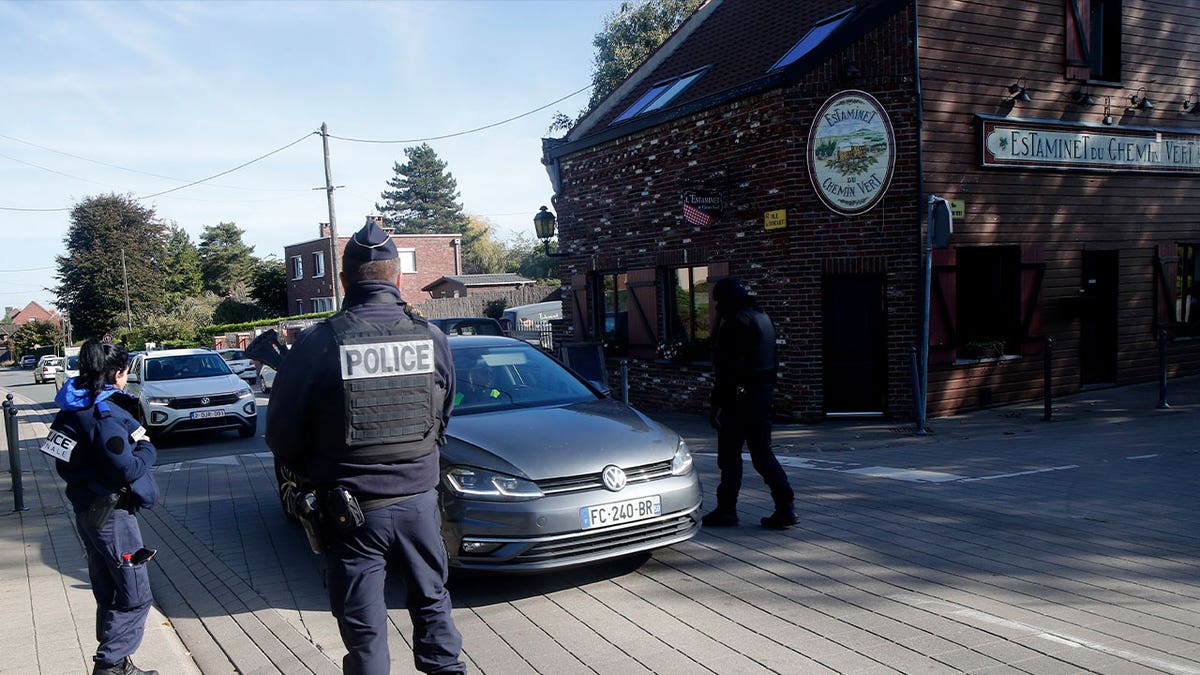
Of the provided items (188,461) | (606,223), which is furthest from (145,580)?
(606,223)

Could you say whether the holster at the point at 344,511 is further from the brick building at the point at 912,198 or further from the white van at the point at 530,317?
the white van at the point at 530,317

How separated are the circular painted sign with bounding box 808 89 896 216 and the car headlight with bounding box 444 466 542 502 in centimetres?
843

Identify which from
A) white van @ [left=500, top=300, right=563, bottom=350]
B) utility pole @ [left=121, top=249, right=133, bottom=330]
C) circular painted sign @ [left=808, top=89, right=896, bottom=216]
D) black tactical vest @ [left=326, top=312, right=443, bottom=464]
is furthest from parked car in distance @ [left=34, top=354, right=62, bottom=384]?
black tactical vest @ [left=326, top=312, right=443, bottom=464]

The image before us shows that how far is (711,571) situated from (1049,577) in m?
1.94

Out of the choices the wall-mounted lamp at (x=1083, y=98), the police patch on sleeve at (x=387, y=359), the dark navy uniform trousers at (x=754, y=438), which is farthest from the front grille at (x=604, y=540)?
the wall-mounted lamp at (x=1083, y=98)

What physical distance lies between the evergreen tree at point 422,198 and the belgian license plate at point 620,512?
81.2m

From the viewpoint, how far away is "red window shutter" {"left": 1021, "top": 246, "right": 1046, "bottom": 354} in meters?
12.8

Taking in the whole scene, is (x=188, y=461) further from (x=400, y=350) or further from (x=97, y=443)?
(x=400, y=350)

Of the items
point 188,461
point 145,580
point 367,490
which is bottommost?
point 188,461

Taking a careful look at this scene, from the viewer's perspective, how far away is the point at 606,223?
15.8 metres

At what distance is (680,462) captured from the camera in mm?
5395

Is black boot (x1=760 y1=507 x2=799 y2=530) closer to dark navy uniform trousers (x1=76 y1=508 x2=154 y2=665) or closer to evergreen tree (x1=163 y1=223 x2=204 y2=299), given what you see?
dark navy uniform trousers (x1=76 y1=508 x2=154 y2=665)

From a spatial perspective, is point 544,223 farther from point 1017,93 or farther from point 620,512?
point 620,512

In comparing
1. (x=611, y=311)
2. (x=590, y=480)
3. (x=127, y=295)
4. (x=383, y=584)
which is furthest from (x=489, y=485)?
(x=127, y=295)
